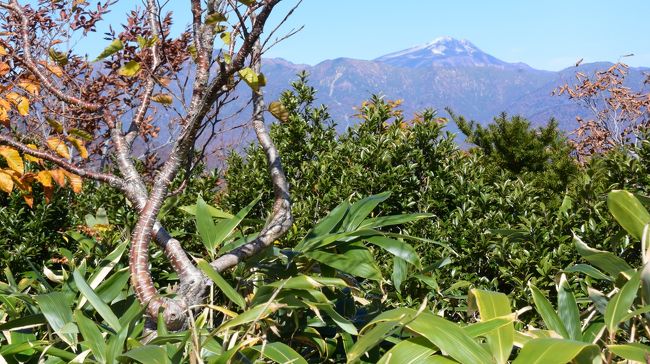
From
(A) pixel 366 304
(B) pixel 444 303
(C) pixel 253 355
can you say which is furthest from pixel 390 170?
(C) pixel 253 355

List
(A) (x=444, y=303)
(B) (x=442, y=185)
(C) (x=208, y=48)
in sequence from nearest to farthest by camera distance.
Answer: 1. (C) (x=208, y=48)
2. (A) (x=444, y=303)
3. (B) (x=442, y=185)

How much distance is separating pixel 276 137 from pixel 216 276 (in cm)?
300

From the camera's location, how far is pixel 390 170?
11.9ft

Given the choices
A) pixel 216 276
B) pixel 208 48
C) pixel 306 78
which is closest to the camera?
pixel 216 276

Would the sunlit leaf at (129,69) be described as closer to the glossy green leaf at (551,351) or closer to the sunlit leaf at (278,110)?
the sunlit leaf at (278,110)

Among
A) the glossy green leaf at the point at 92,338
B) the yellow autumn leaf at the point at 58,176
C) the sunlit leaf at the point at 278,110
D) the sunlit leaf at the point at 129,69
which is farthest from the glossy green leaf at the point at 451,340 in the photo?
the yellow autumn leaf at the point at 58,176

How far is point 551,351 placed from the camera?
1256mm

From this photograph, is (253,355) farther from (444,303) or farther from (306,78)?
(306,78)

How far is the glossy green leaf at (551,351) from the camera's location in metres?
1.24

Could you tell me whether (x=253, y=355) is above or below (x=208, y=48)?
below

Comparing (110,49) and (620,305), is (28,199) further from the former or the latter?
(620,305)

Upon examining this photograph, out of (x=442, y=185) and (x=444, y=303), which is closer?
(x=444, y=303)

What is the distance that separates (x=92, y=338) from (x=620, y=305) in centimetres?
128

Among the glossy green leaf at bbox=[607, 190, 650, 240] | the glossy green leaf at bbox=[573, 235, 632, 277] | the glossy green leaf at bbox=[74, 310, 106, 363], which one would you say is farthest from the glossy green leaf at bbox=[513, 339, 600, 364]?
the glossy green leaf at bbox=[74, 310, 106, 363]
